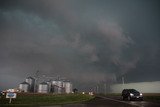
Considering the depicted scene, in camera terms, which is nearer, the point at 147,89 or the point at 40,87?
the point at 147,89

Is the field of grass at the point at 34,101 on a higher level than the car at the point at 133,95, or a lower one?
lower

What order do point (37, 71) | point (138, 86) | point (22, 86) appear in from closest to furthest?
point (37, 71) < point (138, 86) < point (22, 86)

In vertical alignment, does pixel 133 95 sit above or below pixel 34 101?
above

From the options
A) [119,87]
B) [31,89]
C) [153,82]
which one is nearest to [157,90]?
[153,82]

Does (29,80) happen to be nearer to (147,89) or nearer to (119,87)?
(119,87)

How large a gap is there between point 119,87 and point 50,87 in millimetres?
62621

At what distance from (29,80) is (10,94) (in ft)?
544

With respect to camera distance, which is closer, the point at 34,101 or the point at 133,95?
the point at 34,101

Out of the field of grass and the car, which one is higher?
the car

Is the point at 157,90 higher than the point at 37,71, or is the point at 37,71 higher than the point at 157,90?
the point at 37,71

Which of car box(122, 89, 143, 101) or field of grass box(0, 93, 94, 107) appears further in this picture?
car box(122, 89, 143, 101)

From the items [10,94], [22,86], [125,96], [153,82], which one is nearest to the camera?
[10,94]

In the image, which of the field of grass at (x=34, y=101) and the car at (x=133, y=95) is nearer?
the field of grass at (x=34, y=101)

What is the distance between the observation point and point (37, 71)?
11825cm
